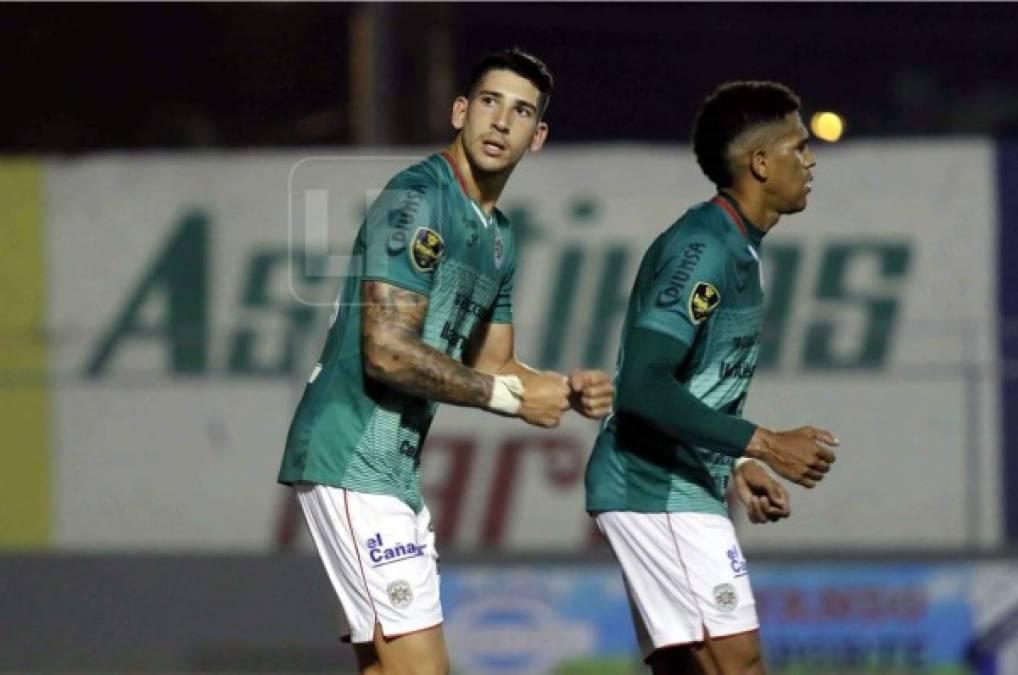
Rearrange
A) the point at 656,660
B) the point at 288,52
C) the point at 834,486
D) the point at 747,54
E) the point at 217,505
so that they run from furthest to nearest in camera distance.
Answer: the point at 288,52
the point at 747,54
the point at 217,505
the point at 834,486
the point at 656,660

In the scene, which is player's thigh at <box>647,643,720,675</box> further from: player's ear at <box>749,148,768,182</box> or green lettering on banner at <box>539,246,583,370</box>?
green lettering on banner at <box>539,246,583,370</box>


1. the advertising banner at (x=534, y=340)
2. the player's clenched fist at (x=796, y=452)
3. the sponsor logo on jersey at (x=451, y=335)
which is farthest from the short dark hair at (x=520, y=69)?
the advertising banner at (x=534, y=340)

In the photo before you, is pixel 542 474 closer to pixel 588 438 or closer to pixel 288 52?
pixel 588 438

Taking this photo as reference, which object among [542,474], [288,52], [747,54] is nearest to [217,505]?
[542,474]

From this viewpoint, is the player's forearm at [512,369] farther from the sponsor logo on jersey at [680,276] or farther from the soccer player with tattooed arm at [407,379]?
the sponsor logo on jersey at [680,276]

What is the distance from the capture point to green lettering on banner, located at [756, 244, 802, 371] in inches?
433

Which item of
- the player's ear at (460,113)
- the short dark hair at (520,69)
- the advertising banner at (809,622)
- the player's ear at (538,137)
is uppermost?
the short dark hair at (520,69)

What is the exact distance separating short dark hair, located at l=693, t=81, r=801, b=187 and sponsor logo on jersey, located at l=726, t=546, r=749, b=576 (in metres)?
1.01

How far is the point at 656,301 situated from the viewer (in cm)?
549

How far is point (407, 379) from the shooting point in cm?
512

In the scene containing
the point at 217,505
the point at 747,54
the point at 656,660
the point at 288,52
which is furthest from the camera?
the point at 288,52

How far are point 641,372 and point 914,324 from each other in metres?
5.89

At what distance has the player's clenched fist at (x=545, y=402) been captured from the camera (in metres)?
5.13

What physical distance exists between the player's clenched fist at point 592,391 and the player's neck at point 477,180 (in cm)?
61
